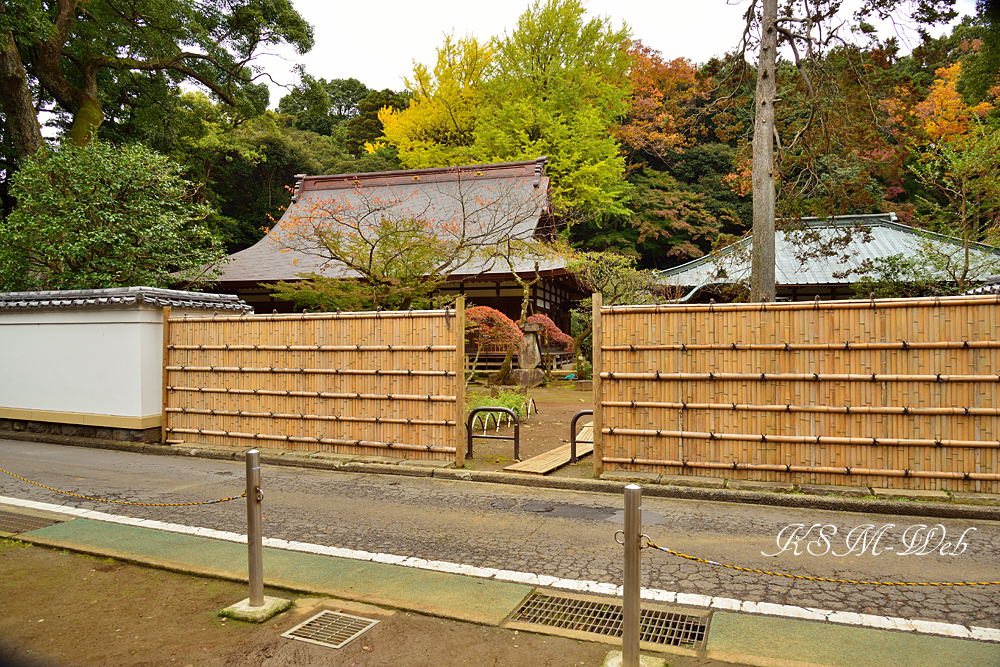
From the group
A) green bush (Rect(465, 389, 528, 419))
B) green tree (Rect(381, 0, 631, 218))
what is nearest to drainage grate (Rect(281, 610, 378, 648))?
green bush (Rect(465, 389, 528, 419))

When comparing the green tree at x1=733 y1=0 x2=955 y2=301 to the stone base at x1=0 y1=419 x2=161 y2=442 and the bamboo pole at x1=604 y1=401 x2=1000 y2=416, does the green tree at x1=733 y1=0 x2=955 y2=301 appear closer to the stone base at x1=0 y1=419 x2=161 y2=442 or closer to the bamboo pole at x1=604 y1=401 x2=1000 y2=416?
the bamboo pole at x1=604 y1=401 x2=1000 y2=416

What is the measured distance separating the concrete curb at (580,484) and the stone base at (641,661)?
354 cm

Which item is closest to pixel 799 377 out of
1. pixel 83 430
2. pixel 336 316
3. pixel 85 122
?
pixel 336 316

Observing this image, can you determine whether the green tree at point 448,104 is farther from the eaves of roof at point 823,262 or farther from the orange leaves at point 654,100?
the eaves of roof at point 823,262

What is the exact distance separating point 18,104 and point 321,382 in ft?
41.2

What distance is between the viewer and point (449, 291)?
20531mm

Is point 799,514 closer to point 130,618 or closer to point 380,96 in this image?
point 130,618

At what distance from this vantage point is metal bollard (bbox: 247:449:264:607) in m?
3.67

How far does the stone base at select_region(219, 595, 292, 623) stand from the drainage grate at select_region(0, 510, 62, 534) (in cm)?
306

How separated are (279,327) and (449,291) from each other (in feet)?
38.7

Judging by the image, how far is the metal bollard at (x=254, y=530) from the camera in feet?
12.1

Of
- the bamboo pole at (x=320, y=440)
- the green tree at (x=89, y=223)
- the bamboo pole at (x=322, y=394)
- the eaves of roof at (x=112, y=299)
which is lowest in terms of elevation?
the bamboo pole at (x=320, y=440)

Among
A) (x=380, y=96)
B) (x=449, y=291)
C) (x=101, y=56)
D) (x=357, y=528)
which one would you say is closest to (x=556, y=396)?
(x=449, y=291)

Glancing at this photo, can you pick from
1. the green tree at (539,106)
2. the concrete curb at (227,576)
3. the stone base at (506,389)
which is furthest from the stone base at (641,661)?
the green tree at (539,106)
